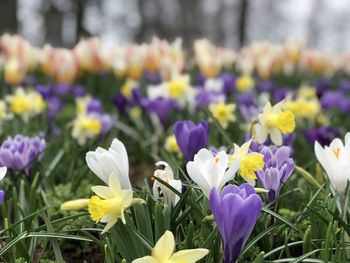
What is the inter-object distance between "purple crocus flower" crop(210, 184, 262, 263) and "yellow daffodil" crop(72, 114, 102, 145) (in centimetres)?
201

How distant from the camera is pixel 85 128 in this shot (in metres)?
3.26

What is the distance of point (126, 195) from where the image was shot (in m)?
1.38

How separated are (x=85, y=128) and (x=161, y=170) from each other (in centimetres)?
175

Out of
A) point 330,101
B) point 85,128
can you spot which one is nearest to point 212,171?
point 85,128

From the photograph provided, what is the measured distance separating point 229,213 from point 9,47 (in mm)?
5191

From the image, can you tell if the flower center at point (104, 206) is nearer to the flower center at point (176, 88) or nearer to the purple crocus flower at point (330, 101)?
the flower center at point (176, 88)

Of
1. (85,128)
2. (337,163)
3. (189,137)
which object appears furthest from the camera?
(85,128)

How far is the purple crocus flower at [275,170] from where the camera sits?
1.64 m

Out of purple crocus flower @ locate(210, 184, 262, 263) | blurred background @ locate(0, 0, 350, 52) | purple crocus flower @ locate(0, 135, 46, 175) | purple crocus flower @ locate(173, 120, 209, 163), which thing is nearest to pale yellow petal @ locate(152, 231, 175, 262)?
purple crocus flower @ locate(210, 184, 262, 263)

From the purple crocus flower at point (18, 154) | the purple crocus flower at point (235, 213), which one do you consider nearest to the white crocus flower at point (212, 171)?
the purple crocus flower at point (235, 213)

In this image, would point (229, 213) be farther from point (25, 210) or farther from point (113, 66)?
point (113, 66)

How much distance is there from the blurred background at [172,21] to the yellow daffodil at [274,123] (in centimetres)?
991

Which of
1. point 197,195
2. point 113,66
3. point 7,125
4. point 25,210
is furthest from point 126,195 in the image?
point 113,66

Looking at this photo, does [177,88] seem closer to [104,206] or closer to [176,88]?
[176,88]
